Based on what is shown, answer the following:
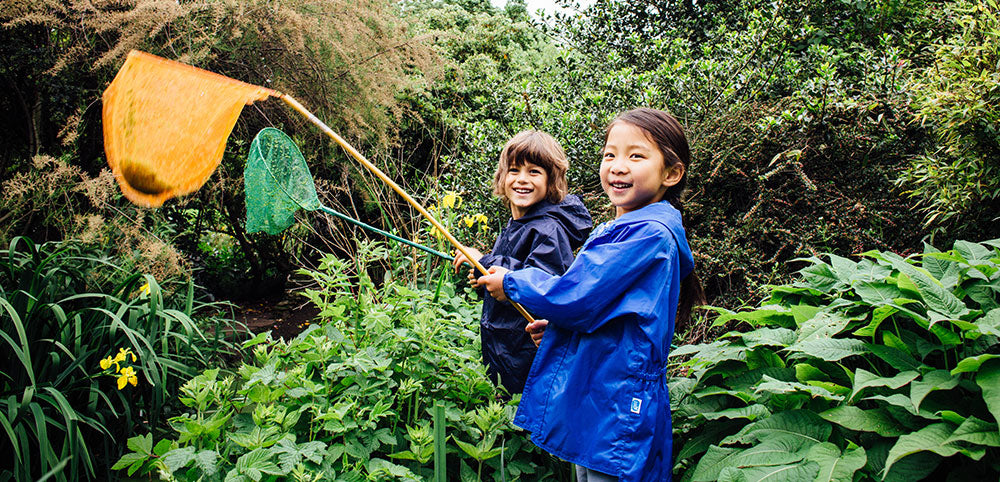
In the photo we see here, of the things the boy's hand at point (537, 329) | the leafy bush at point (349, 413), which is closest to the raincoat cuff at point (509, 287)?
the boy's hand at point (537, 329)

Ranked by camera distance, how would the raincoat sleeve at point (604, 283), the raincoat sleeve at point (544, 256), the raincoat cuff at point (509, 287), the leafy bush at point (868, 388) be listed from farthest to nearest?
the raincoat sleeve at point (544, 256) → the raincoat cuff at point (509, 287) → the raincoat sleeve at point (604, 283) → the leafy bush at point (868, 388)

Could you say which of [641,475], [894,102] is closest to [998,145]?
[894,102]

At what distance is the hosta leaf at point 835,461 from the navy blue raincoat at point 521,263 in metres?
1.02

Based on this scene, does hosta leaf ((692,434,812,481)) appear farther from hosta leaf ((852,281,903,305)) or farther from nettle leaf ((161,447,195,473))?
nettle leaf ((161,447,195,473))

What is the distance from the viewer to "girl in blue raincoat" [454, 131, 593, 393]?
7.22 ft

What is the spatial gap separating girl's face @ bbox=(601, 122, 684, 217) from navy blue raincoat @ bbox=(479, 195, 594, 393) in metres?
0.43

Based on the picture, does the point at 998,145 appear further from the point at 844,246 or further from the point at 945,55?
the point at 844,246

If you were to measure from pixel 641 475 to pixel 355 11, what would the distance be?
417cm

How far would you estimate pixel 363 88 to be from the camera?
183 inches

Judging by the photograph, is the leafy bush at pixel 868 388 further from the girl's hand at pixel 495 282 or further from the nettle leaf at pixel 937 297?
the girl's hand at pixel 495 282

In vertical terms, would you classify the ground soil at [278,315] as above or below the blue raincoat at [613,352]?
below

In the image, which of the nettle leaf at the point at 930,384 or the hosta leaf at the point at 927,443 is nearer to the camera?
the hosta leaf at the point at 927,443

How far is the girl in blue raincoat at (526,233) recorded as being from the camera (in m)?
2.20

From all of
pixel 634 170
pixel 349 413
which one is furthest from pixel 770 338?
pixel 349 413
